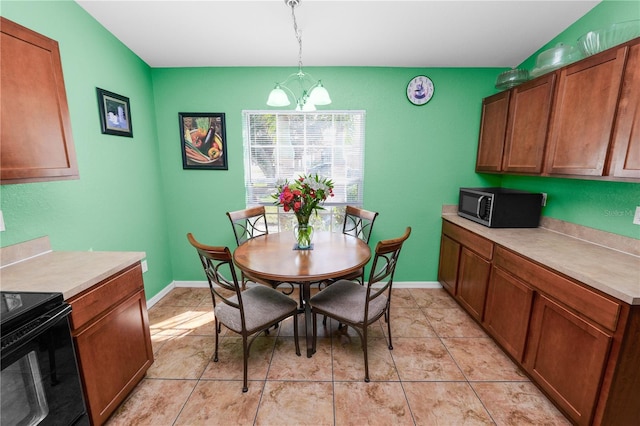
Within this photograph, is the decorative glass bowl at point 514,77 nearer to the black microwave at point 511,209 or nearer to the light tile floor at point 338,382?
the black microwave at point 511,209

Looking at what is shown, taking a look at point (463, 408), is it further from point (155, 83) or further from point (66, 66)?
point (155, 83)

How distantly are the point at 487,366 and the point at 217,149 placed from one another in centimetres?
318

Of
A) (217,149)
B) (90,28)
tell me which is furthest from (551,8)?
(90,28)

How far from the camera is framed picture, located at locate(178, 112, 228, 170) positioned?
2838 mm

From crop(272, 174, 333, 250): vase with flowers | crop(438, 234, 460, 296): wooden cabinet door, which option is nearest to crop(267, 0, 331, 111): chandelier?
crop(272, 174, 333, 250): vase with flowers

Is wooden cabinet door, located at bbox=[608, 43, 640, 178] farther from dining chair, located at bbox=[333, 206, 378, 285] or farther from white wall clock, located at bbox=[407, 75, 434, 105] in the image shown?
dining chair, located at bbox=[333, 206, 378, 285]

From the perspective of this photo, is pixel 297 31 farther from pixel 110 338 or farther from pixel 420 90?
pixel 110 338

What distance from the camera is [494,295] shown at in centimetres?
211

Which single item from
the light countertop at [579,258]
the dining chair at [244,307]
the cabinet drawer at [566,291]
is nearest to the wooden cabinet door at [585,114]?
the light countertop at [579,258]

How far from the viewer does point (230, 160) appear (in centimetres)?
293

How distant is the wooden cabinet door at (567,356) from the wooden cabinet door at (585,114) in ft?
3.10

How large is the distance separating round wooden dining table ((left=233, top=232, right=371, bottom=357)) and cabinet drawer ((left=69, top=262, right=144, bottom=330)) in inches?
24.1

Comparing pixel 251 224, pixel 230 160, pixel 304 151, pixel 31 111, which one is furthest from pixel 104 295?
pixel 304 151

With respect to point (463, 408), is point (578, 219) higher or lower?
higher
